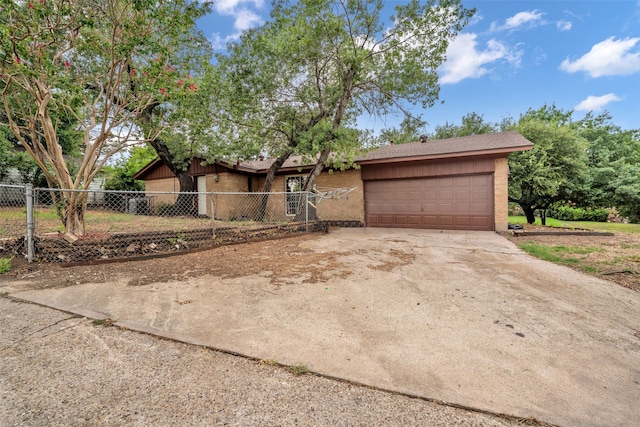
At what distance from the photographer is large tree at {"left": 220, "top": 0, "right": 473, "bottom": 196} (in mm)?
8875

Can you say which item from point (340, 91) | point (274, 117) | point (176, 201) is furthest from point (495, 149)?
point (176, 201)

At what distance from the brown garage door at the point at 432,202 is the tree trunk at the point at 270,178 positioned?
11.5 feet

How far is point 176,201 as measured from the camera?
1435 centimetres

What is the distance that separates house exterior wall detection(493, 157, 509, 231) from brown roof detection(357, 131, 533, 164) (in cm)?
59

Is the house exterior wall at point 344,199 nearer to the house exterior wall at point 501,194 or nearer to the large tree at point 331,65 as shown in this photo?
the large tree at point 331,65

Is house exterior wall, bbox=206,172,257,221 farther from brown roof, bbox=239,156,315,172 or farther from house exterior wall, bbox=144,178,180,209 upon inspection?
house exterior wall, bbox=144,178,180,209

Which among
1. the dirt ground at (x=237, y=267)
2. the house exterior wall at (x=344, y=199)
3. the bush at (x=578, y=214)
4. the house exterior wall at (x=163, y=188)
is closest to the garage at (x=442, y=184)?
the house exterior wall at (x=344, y=199)

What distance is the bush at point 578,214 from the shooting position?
61.3 ft

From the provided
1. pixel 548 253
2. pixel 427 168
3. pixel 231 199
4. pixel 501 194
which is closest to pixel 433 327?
pixel 548 253

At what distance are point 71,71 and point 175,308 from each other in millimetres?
6606

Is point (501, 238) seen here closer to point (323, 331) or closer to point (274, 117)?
point (323, 331)

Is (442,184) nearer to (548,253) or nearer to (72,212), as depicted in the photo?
(548,253)

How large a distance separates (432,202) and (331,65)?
6002 mm

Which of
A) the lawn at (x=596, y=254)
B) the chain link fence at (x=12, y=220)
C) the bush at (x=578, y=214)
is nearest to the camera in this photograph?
the lawn at (x=596, y=254)
